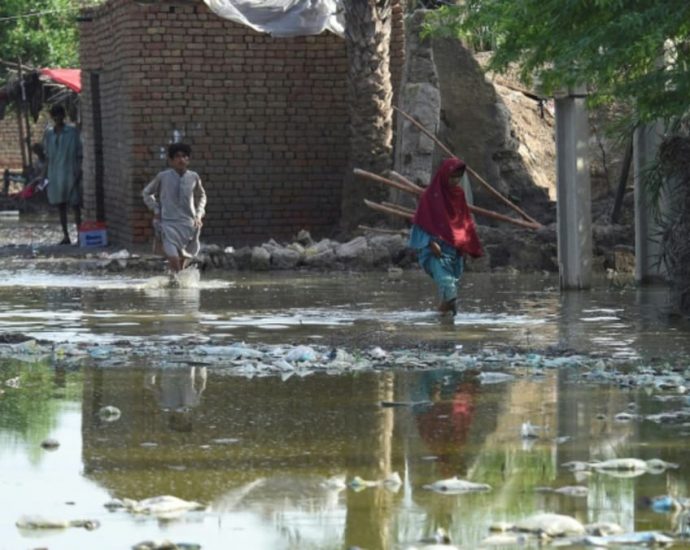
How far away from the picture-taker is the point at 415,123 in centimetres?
1998

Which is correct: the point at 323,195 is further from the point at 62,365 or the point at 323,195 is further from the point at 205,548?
the point at 205,548

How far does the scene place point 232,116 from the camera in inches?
878

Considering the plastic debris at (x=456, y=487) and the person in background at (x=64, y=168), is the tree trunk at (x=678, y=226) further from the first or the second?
the person in background at (x=64, y=168)

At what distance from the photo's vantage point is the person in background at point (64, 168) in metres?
Answer: 23.8

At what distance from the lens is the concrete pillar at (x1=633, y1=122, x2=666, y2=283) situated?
16.6m

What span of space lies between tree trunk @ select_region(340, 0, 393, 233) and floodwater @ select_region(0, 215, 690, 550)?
24.2ft

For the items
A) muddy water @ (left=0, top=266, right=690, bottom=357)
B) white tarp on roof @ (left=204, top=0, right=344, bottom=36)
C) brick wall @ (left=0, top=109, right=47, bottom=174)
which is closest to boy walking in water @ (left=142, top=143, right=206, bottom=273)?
muddy water @ (left=0, top=266, right=690, bottom=357)

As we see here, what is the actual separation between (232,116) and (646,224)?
7.28m

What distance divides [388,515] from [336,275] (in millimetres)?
12476

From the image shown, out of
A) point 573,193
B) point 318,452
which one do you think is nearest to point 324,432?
point 318,452

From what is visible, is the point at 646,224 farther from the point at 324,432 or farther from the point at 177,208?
the point at 324,432

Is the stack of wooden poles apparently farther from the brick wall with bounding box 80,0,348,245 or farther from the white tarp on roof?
the brick wall with bounding box 80,0,348,245

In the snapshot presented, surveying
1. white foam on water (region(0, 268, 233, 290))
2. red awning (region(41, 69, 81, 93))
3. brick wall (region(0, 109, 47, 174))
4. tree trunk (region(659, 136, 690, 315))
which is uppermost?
red awning (region(41, 69, 81, 93))

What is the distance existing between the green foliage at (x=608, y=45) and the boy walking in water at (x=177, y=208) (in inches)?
155
